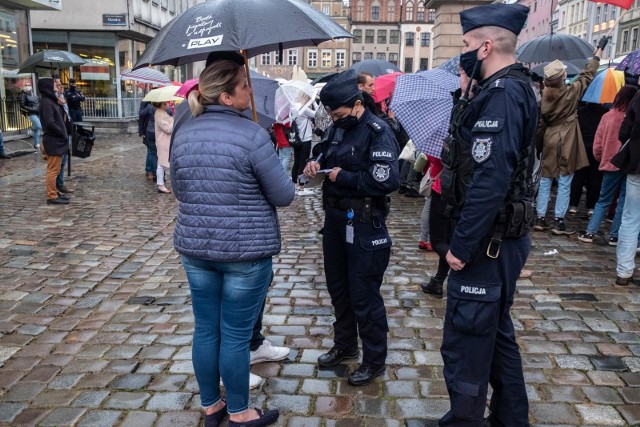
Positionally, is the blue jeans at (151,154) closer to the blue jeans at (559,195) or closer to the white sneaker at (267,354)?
the blue jeans at (559,195)

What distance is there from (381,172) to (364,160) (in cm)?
18

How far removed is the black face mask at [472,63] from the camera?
9.35 ft

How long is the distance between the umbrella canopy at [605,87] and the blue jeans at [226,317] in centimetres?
635

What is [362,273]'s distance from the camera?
12.0 feet

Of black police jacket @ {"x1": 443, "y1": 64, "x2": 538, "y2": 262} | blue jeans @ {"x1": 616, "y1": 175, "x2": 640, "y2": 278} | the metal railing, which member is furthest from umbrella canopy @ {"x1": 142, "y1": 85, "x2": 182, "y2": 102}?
the metal railing

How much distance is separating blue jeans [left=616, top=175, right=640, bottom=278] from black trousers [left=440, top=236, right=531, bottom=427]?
3.33 metres

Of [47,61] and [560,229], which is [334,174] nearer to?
[560,229]

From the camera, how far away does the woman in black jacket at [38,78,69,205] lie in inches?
371

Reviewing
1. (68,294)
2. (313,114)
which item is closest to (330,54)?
(313,114)

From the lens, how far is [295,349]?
14.1 feet

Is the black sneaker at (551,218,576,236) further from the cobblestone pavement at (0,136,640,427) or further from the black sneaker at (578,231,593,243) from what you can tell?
the black sneaker at (578,231,593,243)

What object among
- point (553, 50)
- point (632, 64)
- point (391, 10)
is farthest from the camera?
point (391, 10)

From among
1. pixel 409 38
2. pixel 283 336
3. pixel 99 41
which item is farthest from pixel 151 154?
pixel 409 38

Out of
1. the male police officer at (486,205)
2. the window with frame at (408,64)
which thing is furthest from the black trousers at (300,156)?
the window with frame at (408,64)
